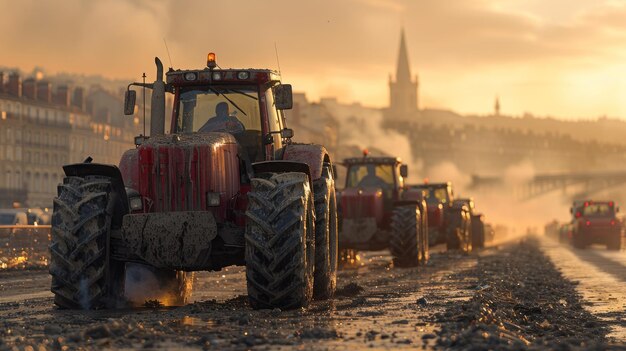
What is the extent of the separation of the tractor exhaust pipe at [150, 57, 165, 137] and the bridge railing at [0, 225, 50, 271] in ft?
52.4

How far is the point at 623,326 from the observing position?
1405cm

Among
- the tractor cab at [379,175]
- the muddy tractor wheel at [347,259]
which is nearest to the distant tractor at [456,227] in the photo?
the muddy tractor wheel at [347,259]

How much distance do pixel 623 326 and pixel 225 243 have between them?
4701 mm

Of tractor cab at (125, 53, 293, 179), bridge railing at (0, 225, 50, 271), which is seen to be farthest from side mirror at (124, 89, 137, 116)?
bridge railing at (0, 225, 50, 271)

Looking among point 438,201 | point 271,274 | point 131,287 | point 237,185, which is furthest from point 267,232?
point 438,201

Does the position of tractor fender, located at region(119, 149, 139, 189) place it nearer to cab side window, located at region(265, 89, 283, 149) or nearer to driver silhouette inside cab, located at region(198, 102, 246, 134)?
driver silhouette inside cab, located at region(198, 102, 246, 134)

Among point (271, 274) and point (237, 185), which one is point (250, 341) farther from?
point (237, 185)

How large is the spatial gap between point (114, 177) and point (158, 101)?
5.42ft

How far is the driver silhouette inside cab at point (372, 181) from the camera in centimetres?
3316

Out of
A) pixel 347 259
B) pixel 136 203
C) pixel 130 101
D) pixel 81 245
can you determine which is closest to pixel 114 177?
pixel 136 203

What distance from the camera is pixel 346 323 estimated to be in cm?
1257

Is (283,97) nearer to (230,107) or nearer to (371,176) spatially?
(230,107)

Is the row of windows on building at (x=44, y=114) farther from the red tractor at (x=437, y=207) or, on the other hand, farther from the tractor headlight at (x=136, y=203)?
the tractor headlight at (x=136, y=203)

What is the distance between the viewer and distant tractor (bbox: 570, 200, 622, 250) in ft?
195
